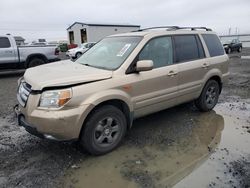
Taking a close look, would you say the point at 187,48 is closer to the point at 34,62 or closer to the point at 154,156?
the point at 154,156

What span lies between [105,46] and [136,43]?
803 millimetres

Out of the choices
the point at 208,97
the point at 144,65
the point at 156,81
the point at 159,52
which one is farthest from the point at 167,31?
the point at 208,97

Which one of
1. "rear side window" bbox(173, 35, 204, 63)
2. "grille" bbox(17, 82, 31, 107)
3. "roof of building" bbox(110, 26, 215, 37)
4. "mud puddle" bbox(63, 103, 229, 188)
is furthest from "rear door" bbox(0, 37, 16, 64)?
"rear side window" bbox(173, 35, 204, 63)

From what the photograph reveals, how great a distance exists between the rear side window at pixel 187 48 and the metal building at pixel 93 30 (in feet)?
102

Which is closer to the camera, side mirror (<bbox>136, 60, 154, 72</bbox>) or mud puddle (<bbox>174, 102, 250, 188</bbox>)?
mud puddle (<bbox>174, 102, 250, 188</bbox>)

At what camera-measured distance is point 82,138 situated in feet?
12.2

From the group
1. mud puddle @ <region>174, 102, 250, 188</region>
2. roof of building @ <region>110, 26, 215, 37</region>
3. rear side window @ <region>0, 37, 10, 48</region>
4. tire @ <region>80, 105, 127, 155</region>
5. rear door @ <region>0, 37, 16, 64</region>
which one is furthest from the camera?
rear side window @ <region>0, 37, 10, 48</region>

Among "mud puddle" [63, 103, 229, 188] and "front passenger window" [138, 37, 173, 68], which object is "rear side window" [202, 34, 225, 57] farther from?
"mud puddle" [63, 103, 229, 188]

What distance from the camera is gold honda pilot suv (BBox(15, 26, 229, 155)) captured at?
3504mm

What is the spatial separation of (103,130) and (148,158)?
Result: 0.79 m

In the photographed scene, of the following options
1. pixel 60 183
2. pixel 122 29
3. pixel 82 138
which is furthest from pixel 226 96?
pixel 122 29

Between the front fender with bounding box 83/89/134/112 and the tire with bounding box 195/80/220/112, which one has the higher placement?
the front fender with bounding box 83/89/134/112

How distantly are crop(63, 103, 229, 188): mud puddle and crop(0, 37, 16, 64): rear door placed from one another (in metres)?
8.62

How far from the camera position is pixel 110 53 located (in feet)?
15.2
